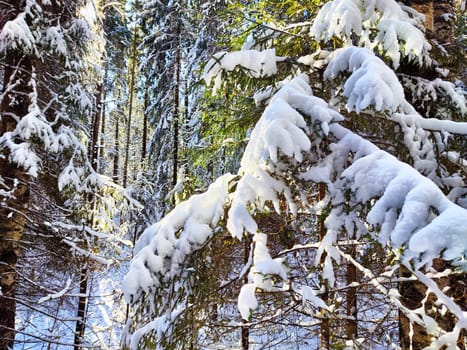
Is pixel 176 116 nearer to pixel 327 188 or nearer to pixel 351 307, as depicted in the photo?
pixel 351 307

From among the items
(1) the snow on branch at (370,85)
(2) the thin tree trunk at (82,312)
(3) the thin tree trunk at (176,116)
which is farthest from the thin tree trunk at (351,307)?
(3) the thin tree trunk at (176,116)

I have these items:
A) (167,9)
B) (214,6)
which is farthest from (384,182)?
(167,9)

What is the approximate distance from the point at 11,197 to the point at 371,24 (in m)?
4.49

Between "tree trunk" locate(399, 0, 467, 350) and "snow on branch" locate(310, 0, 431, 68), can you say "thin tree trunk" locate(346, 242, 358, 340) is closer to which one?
"tree trunk" locate(399, 0, 467, 350)

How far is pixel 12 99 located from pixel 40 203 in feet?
6.87

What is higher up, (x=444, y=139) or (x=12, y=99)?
(x=12, y=99)

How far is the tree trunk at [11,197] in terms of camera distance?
4.83 metres

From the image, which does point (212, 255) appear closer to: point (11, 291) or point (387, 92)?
point (387, 92)

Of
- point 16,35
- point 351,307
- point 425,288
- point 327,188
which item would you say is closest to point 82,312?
point 16,35

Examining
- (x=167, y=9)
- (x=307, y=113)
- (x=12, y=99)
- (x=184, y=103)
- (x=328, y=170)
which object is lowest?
(x=328, y=170)

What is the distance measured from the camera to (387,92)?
6.62ft

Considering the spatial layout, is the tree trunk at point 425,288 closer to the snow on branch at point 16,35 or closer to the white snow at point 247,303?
the white snow at point 247,303

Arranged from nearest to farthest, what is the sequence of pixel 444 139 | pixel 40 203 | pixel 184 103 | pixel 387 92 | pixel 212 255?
1. pixel 387 92
2. pixel 212 255
3. pixel 444 139
4. pixel 40 203
5. pixel 184 103

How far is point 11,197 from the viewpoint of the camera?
4766 mm
